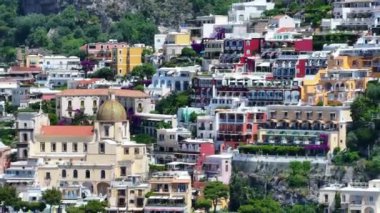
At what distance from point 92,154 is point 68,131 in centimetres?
154

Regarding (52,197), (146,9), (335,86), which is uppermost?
(146,9)

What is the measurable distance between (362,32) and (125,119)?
13229 millimetres

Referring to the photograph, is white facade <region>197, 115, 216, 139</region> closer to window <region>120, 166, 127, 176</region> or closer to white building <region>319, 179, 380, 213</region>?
window <region>120, 166, 127, 176</region>

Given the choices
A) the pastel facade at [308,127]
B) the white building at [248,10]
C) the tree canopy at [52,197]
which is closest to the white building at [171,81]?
the pastel facade at [308,127]

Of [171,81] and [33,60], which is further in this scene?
[33,60]

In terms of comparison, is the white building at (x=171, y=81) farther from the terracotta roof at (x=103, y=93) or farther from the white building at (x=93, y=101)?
the white building at (x=93, y=101)

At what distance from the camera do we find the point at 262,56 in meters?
90.5

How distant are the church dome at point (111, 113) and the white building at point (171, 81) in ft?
25.6

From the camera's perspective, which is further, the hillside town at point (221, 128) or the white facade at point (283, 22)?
the white facade at point (283, 22)

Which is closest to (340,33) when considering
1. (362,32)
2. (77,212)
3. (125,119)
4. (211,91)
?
(362,32)

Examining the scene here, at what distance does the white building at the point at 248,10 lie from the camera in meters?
100

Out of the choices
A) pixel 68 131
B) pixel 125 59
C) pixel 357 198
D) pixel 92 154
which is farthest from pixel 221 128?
pixel 125 59

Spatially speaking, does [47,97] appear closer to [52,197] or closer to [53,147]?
[53,147]

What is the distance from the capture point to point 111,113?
81.1m
